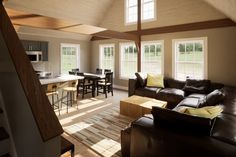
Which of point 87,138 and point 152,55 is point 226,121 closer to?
point 87,138

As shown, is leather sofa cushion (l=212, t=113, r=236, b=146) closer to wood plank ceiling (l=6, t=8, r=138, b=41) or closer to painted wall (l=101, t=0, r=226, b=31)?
wood plank ceiling (l=6, t=8, r=138, b=41)

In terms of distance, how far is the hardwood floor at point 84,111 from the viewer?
286cm

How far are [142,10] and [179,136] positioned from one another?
6001 mm

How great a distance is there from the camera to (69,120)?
13.7 feet

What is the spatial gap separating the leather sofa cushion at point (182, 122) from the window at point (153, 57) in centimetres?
462

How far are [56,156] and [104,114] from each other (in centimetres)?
342

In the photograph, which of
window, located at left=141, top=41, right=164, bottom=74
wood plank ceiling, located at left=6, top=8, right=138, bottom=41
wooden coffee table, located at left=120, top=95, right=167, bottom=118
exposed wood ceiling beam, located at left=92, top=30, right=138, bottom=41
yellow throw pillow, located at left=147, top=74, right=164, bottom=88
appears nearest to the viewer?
wood plank ceiling, located at left=6, top=8, right=138, bottom=41

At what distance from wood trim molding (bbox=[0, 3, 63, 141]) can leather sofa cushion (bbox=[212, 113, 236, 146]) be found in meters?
1.71

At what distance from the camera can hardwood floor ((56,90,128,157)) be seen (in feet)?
9.38

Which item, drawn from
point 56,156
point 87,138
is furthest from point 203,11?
point 56,156

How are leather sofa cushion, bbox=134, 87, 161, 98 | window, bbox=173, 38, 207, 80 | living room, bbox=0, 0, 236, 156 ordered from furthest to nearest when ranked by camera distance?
window, bbox=173, 38, 207, 80 → leather sofa cushion, bbox=134, 87, 161, 98 → living room, bbox=0, 0, 236, 156

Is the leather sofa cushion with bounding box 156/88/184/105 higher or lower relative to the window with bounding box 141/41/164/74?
lower

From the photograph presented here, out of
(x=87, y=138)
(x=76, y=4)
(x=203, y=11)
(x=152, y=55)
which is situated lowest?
(x=87, y=138)

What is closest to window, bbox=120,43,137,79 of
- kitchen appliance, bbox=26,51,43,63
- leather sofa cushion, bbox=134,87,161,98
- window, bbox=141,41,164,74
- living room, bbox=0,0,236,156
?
living room, bbox=0,0,236,156
